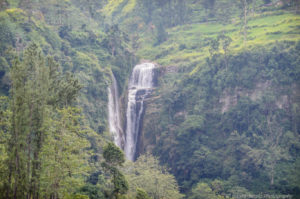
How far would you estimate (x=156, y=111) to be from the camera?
52.4m

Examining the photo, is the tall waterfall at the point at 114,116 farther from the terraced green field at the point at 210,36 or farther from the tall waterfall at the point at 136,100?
the terraced green field at the point at 210,36

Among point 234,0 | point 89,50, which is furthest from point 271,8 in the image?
point 89,50

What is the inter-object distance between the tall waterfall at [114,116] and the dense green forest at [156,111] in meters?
1.22

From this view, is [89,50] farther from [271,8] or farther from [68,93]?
[271,8]

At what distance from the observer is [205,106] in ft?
166

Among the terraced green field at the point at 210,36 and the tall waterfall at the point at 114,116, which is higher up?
the terraced green field at the point at 210,36

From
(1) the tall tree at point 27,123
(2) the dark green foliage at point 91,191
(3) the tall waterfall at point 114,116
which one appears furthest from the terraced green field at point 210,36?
(1) the tall tree at point 27,123

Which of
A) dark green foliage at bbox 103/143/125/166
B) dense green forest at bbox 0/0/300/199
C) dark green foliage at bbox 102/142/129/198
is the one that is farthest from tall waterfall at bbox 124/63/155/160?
dark green foliage at bbox 103/143/125/166

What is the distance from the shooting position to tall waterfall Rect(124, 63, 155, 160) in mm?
51344

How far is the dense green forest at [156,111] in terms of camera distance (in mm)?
22922

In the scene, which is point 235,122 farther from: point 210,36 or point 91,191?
point 210,36

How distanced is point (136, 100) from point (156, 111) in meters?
3.99

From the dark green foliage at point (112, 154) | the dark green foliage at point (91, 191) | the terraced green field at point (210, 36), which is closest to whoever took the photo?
the dark green foliage at point (91, 191)

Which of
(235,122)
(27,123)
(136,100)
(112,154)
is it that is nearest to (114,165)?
(112,154)
